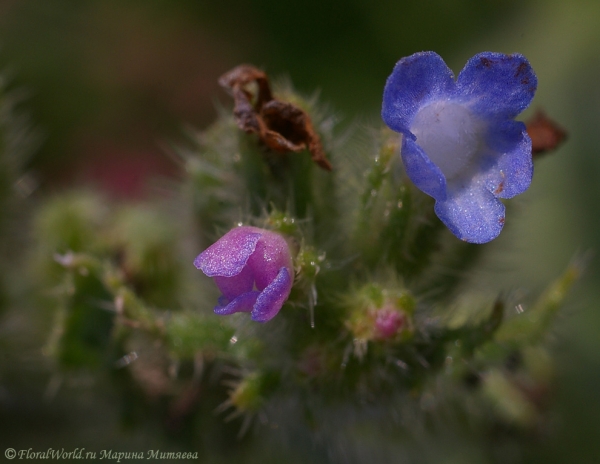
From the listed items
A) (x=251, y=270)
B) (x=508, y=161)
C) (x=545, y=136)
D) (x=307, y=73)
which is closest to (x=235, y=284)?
(x=251, y=270)

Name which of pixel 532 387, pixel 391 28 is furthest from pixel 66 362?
pixel 391 28

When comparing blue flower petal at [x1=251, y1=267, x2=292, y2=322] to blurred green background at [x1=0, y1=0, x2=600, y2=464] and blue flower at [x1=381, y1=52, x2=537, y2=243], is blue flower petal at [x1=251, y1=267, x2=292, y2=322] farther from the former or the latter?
blurred green background at [x1=0, y1=0, x2=600, y2=464]

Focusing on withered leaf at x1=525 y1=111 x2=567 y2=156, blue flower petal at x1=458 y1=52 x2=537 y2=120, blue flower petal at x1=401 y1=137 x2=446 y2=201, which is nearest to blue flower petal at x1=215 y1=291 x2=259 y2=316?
blue flower petal at x1=401 y1=137 x2=446 y2=201

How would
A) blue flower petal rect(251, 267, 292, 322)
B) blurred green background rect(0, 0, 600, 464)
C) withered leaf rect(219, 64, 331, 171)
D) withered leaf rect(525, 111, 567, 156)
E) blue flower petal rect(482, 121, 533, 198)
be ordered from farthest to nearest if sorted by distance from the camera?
blurred green background rect(0, 0, 600, 464) → withered leaf rect(525, 111, 567, 156) → withered leaf rect(219, 64, 331, 171) → blue flower petal rect(482, 121, 533, 198) → blue flower petal rect(251, 267, 292, 322)

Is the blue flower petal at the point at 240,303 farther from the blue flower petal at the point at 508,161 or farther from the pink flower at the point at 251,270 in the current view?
the blue flower petal at the point at 508,161

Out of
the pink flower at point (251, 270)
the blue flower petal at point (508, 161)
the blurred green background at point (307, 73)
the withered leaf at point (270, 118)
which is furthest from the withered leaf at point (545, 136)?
the blurred green background at point (307, 73)

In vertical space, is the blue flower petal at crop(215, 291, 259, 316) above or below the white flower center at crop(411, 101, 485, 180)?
below

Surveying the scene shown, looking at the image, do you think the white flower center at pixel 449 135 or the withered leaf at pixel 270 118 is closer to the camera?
the white flower center at pixel 449 135
